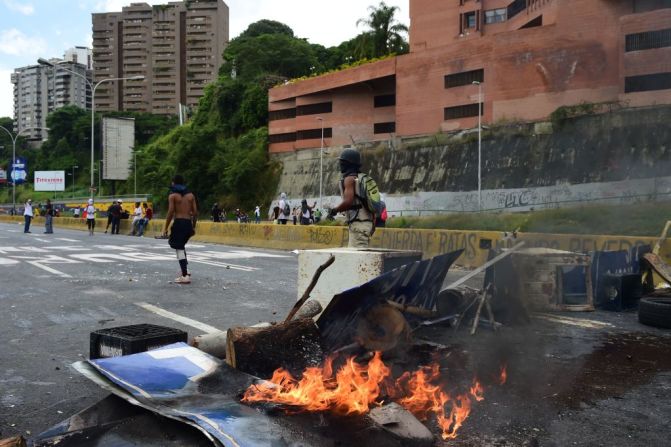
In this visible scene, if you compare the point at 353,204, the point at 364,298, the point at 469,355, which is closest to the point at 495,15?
the point at 353,204

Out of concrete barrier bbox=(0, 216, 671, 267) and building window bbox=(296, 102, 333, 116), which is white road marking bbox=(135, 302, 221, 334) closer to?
concrete barrier bbox=(0, 216, 671, 267)

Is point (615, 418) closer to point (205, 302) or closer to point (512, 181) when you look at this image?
point (205, 302)

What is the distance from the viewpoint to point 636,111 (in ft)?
134

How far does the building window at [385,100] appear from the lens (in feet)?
194

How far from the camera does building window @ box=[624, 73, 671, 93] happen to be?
39312mm

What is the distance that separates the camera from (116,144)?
164ft

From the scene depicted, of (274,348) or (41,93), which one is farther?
(41,93)

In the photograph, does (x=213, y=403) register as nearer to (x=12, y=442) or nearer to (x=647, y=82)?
(x=12, y=442)

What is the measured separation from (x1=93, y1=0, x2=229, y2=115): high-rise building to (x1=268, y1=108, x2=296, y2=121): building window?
8288cm

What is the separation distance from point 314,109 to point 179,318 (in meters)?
58.7

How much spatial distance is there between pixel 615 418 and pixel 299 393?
6.51 feet

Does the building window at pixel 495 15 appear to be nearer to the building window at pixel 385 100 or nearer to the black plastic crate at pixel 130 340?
the building window at pixel 385 100

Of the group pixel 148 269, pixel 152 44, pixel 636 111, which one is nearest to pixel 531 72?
pixel 636 111

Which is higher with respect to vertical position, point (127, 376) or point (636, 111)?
point (636, 111)
